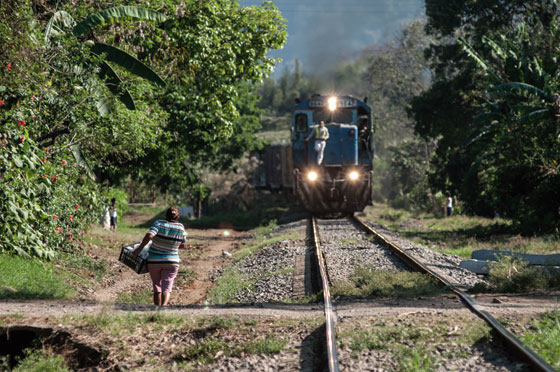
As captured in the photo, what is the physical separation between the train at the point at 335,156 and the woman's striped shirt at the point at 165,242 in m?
13.3

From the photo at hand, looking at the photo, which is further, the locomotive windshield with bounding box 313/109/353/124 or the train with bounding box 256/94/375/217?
the locomotive windshield with bounding box 313/109/353/124

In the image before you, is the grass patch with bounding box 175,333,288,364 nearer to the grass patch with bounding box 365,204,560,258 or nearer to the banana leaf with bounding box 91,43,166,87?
the banana leaf with bounding box 91,43,166,87

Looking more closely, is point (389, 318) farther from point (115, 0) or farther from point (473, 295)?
point (115, 0)

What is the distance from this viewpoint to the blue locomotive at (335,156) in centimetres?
2152

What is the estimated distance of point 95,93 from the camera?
41.0ft

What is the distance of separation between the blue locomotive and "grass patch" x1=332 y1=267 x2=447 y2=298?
11.0m

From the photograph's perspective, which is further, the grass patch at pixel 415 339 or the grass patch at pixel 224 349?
the grass patch at pixel 224 349

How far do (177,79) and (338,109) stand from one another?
684 centimetres

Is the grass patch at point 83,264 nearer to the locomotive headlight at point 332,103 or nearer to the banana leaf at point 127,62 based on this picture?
the banana leaf at point 127,62

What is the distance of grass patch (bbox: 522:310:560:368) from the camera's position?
563 centimetres

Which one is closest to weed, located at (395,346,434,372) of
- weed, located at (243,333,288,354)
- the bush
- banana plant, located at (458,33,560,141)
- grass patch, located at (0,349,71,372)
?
weed, located at (243,333,288,354)

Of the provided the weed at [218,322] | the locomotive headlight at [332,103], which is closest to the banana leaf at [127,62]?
the weed at [218,322]

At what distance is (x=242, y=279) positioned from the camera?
1216 centimetres

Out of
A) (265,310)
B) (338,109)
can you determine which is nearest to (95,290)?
(265,310)
